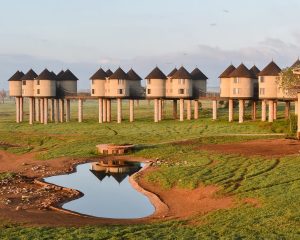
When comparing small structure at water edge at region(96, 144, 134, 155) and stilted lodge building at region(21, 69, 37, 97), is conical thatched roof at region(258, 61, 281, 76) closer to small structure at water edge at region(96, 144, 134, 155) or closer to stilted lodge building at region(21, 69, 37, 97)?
small structure at water edge at region(96, 144, 134, 155)

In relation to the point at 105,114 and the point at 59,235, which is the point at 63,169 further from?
the point at 105,114

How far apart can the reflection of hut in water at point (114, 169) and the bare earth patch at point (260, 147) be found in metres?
8.71

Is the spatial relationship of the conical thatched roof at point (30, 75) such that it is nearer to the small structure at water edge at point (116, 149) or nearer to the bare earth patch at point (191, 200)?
the small structure at water edge at point (116, 149)

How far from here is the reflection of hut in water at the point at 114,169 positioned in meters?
37.1

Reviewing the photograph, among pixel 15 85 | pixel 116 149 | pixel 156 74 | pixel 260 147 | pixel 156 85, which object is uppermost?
pixel 156 74

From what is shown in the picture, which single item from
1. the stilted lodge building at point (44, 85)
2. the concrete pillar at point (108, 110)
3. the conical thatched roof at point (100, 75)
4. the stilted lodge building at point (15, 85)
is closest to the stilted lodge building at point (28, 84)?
the stilted lodge building at point (44, 85)

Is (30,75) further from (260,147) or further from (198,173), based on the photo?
(198,173)

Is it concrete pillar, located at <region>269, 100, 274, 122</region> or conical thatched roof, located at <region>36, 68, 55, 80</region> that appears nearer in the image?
concrete pillar, located at <region>269, 100, 274, 122</region>

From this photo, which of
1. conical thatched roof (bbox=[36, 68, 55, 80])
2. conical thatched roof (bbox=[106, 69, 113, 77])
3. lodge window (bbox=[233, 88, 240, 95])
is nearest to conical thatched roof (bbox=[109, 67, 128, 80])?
conical thatched roof (bbox=[106, 69, 113, 77])

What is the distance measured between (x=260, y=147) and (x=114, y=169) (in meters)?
15.2

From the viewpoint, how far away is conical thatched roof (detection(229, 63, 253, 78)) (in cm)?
6525

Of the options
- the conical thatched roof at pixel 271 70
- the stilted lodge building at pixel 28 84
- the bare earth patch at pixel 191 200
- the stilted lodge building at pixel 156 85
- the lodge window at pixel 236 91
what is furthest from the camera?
the stilted lodge building at pixel 28 84

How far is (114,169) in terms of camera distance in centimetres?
3931

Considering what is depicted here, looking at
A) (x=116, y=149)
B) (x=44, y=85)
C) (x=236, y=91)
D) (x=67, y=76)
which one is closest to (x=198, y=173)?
(x=116, y=149)
